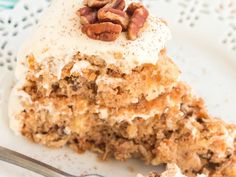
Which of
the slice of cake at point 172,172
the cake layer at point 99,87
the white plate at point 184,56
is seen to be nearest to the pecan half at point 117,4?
the cake layer at point 99,87

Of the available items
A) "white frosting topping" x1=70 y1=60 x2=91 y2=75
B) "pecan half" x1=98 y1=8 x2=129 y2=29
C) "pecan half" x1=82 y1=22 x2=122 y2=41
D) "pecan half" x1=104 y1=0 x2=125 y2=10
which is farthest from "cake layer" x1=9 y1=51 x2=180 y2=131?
"pecan half" x1=104 y1=0 x2=125 y2=10

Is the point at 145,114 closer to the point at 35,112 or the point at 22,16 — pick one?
the point at 35,112

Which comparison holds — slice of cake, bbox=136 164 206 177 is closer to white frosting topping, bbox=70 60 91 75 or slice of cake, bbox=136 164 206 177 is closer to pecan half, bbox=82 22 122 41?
white frosting topping, bbox=70 60 91 75

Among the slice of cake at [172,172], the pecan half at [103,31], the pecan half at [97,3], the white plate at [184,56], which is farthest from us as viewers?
the white plate at [184,56]

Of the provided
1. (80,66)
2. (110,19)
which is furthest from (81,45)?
(110,19)

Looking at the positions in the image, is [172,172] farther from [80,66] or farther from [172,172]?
[80,66]

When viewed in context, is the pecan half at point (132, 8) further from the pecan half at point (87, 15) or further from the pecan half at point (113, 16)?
the pecan half at point (87, 15)

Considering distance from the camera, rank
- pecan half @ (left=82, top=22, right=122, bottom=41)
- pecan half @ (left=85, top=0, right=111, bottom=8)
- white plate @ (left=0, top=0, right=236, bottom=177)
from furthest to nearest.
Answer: white plate @ (left=0, top=0, right=236, bottom=177) → pecan half @ (left=85, top=0, right=111, bottom=8) → pecan half @ (left=82, top=22, right=122, bottom=41)
